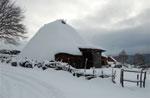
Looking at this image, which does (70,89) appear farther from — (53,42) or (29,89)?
(53,42)

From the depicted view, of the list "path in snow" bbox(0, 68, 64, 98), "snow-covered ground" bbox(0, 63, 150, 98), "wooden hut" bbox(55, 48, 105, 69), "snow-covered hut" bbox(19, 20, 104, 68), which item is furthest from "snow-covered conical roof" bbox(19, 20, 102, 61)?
"path in snow" bbox(0, 68, 64, 98)

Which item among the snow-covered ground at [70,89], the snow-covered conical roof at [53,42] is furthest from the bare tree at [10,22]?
the snow-covered ground at [70,89]

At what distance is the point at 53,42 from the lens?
128 feet

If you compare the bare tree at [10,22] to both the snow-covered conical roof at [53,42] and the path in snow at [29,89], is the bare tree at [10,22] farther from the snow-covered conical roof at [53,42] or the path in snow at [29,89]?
the path in snow at [29,89]

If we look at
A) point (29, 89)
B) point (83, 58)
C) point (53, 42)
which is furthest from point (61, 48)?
point (29, 89)

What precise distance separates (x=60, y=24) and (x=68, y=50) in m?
6.66

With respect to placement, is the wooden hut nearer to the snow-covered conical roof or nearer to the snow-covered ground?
the snow-covered conical roof

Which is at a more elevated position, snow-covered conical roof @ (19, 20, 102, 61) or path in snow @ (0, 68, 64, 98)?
snow-covered conical roof @ (19, 20, 102, 61)

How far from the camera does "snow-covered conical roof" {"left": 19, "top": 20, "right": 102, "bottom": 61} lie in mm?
37531

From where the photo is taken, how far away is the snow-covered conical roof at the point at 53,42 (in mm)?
37531

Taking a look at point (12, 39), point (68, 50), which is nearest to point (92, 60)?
point (68, 50)

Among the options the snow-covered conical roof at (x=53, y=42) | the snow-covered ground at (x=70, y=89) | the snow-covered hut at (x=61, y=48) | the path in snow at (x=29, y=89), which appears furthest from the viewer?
the snow-covered conical roof at (x=53, y=42)

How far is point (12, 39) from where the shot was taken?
5034cm

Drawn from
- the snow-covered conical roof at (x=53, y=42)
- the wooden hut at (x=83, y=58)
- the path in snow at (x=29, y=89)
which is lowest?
the path in snow at (x=29, y=89)
